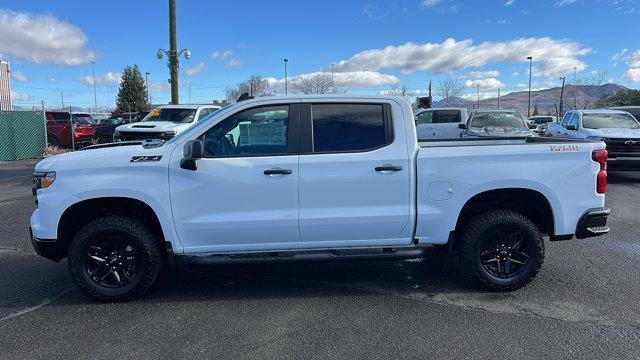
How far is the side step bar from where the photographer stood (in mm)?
4473

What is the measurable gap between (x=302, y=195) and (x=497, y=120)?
1249 centimetres

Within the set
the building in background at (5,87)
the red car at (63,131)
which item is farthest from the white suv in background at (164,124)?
the building in background at (5,87)

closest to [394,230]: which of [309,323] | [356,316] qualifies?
[356,316]

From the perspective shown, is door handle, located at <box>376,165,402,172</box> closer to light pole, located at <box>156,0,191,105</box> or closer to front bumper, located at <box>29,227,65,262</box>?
front bumper, located at <box>29,227,65,262</box>

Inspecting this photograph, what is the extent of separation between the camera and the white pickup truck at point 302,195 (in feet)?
14.5

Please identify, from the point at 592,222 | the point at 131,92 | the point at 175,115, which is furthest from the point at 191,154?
the point at 131,92

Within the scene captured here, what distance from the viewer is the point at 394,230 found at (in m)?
4.60

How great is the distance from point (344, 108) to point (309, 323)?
1.99 m

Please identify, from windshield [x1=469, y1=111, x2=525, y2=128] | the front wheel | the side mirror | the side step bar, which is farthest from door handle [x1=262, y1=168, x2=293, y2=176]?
windshield [x1=469, y1=111, x2=525, y2=128]

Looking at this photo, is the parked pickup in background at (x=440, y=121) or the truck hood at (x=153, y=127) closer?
the truck hood at (x=153, y=127)

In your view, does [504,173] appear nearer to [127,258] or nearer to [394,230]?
[394,230]

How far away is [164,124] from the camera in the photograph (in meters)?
12.8

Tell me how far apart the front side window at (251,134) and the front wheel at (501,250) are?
6.48ft

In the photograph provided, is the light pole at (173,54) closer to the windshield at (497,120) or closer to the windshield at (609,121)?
the windshield at (497,120)
